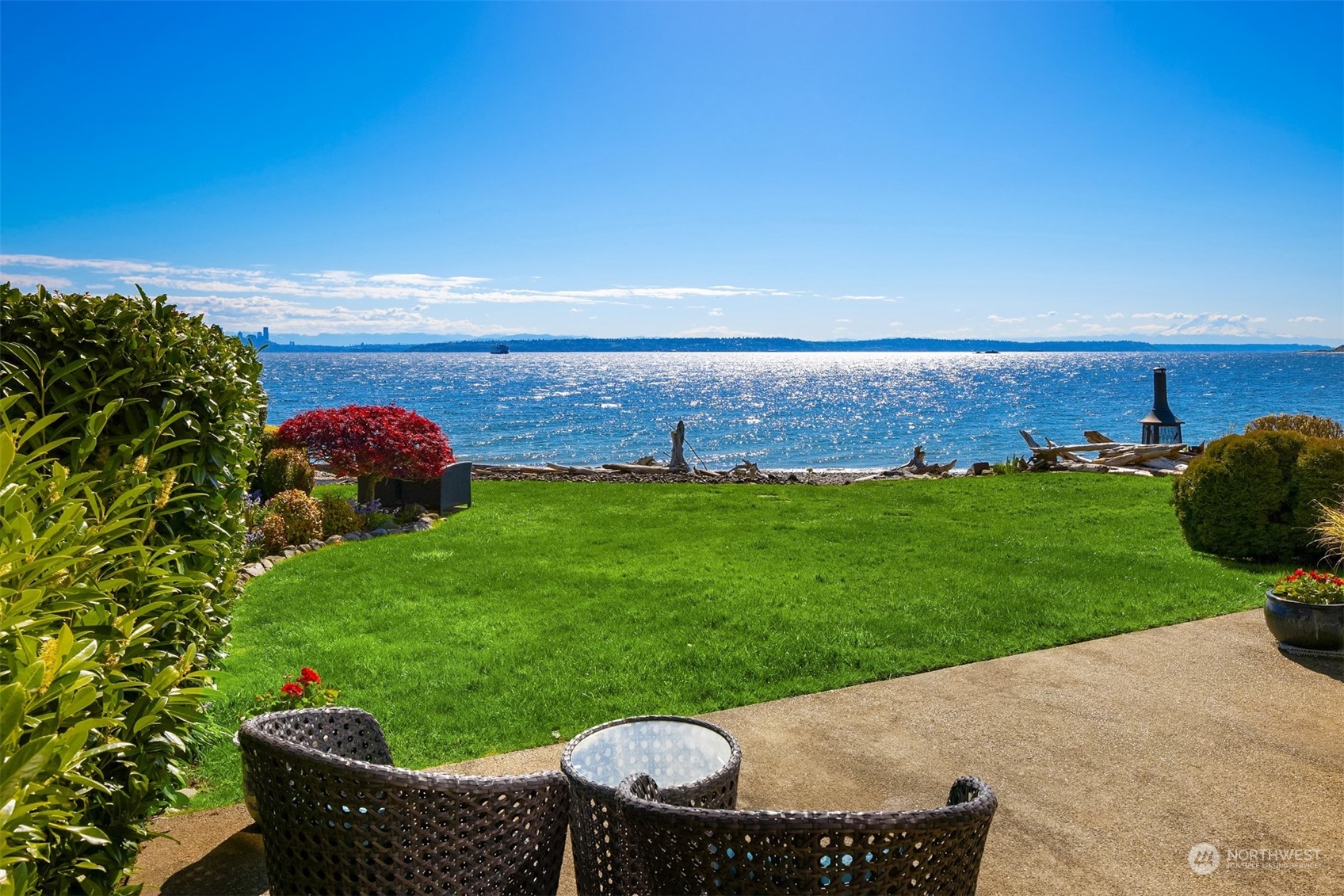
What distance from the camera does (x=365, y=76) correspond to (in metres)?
11.1

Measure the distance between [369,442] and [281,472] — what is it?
4.42 ft

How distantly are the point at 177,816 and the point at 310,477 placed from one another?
9.28m

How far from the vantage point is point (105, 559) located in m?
1.98

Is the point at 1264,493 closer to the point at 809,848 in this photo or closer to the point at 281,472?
the point at 809,848

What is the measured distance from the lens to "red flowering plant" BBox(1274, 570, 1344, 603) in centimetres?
620

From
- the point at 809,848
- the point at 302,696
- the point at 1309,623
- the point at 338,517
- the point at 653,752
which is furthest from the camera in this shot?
the point at 338,517

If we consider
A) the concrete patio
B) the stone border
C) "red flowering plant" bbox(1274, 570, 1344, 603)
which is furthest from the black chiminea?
the stone border

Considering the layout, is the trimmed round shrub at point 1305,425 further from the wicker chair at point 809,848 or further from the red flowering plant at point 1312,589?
the wicker chair at point 809,848

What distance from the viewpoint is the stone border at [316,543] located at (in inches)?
376

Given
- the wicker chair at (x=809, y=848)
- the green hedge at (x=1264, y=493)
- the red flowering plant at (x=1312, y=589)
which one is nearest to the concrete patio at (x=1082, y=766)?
the red flowering plant at (x=1312, y=589)

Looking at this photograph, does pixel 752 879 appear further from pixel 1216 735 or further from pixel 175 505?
Answer: pixel 1216 735

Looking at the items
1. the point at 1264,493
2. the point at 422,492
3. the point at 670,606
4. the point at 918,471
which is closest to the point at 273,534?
the point at 422,492

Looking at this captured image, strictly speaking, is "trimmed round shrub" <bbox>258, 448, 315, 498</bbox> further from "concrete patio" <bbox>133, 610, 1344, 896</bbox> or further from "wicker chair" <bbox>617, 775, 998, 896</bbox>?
"wicker chair" <bbox>617, 775, 998, 896</bbox>

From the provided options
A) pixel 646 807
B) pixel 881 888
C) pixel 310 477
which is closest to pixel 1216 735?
pixel 881 888
